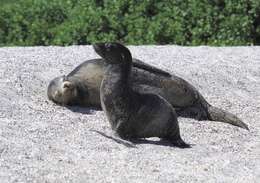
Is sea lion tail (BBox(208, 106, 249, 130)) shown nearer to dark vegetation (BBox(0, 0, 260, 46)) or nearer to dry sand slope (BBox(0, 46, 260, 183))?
dry sand slope (BBox(0, 46, 260, 183))

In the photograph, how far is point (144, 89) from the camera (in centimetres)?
822

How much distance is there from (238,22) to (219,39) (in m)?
0.40

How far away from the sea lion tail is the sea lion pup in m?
1.19

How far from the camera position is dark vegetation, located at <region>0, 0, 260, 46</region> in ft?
41.6

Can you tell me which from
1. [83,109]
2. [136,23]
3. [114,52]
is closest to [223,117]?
[83,109]

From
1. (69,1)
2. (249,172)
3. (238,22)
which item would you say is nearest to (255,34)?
(238,22)

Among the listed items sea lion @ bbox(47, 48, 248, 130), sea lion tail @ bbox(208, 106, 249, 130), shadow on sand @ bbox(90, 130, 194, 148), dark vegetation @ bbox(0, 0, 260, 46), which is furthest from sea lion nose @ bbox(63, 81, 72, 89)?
dark vegetation @ bbox(0, 0, 260, 46)

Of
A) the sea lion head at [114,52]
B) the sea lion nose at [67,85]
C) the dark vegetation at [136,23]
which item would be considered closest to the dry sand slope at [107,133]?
the sea lion nose at [67,85]

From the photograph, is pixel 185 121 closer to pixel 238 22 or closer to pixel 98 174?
pixel 98 174

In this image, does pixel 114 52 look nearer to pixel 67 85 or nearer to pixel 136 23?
pixel 67 85

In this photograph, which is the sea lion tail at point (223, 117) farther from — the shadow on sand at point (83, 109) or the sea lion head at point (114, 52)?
the sea lion head at point (114, 52)

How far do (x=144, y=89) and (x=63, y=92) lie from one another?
88cm

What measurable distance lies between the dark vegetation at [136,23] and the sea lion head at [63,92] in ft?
15.3

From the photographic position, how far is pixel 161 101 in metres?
6.98
